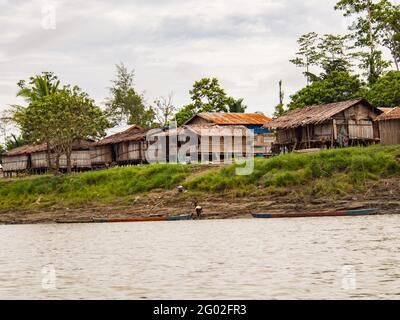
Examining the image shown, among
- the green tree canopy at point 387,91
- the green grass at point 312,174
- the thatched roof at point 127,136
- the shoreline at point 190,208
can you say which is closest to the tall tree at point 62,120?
the thatched roof at point 127,136

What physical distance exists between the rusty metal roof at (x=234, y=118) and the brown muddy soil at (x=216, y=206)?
1427cm

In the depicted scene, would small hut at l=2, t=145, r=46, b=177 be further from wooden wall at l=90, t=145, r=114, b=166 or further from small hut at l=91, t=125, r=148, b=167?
small hut at l=91, t=125, r=148, b=167

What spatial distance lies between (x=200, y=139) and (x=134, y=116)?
2055cm

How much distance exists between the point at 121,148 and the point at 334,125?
19.5 meters

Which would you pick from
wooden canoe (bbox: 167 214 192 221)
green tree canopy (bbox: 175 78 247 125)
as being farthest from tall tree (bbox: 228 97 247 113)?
wooden canoe (bbox: 167 214 192 221)

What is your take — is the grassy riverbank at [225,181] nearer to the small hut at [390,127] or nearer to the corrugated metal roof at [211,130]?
the small hut at [390,127]

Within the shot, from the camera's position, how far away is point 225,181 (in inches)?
1705

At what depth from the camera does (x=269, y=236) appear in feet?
92.5

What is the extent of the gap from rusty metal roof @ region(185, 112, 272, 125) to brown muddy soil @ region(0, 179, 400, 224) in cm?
1427

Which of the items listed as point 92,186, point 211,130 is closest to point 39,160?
point 92,186

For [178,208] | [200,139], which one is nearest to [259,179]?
[178,208]

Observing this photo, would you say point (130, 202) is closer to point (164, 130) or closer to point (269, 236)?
point (164, 130)

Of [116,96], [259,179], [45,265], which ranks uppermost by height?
[116,96]

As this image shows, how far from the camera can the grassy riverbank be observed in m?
40.2
